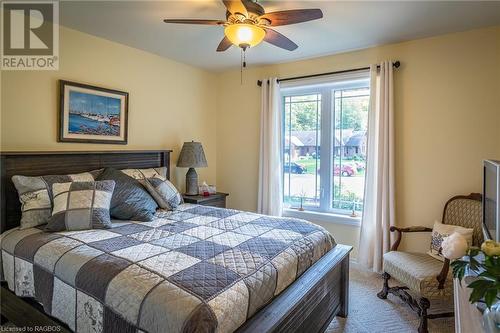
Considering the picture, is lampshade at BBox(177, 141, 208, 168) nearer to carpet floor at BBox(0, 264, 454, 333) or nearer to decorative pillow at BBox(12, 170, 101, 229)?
decorative pillow at BBox(12, 170, 101, 229)

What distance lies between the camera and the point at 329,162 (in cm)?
358

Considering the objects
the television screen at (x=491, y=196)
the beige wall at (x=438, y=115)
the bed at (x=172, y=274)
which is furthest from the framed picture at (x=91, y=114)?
the television screen at (x=491, y=196)

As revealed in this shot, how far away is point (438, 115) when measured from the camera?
288cm

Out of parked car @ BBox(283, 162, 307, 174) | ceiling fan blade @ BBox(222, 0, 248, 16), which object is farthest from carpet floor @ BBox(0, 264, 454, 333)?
ceiling fan blade @ BBox(222, 0, 248, 16)

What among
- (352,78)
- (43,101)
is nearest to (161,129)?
(43,101)

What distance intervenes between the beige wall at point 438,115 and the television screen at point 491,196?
2.55 ft

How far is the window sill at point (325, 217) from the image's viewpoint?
3.39m

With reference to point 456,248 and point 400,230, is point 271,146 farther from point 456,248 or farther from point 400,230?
point 456,248

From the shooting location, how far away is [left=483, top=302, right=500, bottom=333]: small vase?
3.25 feet

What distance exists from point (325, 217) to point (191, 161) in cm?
182

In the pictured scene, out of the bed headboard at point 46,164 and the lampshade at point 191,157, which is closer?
the bed headboard at point 46,164

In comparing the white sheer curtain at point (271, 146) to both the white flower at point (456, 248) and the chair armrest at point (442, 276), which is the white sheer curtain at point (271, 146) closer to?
the chair armrest at point (442, 276)

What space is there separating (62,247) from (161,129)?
214 centimetres

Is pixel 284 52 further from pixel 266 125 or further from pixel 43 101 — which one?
pixel 43 101
